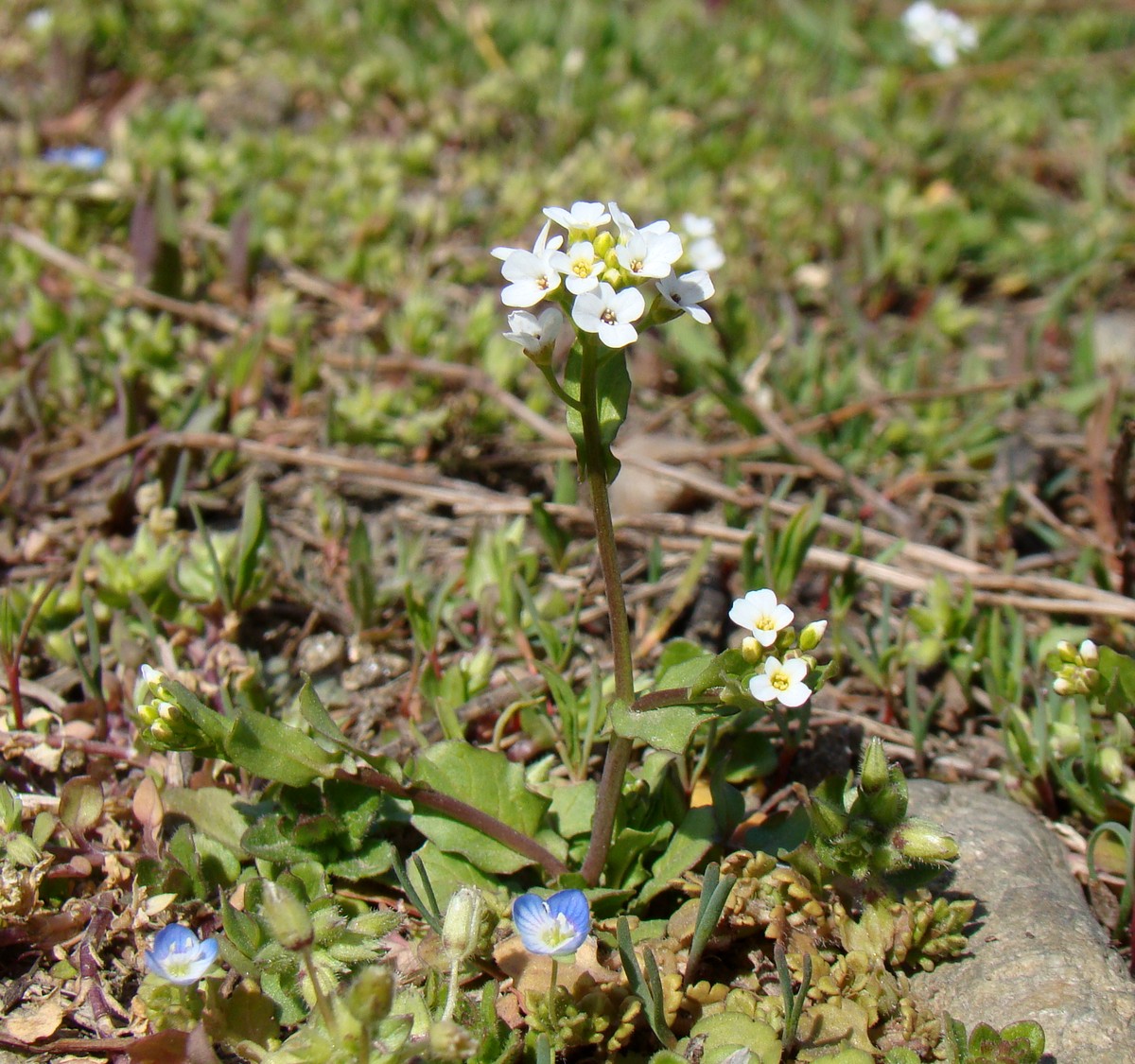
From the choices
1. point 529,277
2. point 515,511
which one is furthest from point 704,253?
point 529,277

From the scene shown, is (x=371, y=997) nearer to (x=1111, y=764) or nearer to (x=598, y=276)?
(x=598, y=276)

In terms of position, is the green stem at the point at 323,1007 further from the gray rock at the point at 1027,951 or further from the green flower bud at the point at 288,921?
the gray rock at the point at 1027,951

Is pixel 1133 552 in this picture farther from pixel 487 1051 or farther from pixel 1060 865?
pixel 487 1051

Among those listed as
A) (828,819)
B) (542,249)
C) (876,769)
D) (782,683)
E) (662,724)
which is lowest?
(828,819)

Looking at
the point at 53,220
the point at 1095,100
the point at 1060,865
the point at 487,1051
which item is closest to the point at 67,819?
the point at 487,1051

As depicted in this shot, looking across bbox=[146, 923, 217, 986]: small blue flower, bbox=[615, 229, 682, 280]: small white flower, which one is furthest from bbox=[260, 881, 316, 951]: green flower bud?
bbox=[615, 229, 682, 280]: small white flower

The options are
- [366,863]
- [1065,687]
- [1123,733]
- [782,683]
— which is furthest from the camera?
[1123,733]
